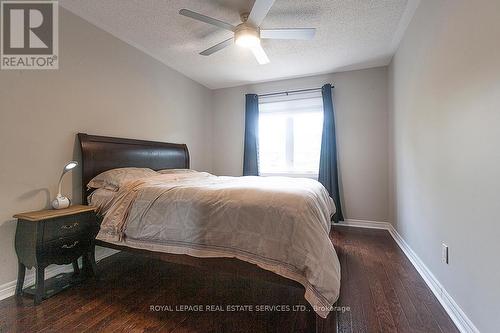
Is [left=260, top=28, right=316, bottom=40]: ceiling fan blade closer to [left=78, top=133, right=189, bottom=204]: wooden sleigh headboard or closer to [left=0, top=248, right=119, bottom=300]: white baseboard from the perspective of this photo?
[left=78, top=133, right=189, bottom=204]: wooden sleigh headboard

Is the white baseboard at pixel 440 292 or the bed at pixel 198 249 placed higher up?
the bed at pixel 198 249

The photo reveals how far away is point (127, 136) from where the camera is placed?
284 cm

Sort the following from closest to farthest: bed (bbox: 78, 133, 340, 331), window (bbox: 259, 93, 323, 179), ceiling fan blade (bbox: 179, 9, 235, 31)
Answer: bed (bbox: 78, 133, 340, 331)
ceiling fan blade (bbox: 179, 9, 235, 31)
window (bbox: 259, 93, 323, 179)

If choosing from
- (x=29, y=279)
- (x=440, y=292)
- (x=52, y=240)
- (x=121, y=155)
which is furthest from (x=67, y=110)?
(x=440, y=292)

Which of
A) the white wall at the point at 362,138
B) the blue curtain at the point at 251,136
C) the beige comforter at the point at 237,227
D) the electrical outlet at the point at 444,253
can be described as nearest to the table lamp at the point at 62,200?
the beige comforter at the point at 237,227

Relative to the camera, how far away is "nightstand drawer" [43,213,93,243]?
178 cm

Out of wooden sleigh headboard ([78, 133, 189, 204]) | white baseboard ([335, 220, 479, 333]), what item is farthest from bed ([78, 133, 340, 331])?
white baseboard ([335, 220, 479, 333])

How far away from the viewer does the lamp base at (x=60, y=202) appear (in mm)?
1986

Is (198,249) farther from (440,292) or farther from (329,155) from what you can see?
(329,155)

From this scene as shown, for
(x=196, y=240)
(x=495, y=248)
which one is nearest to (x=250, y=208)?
(x=196, y=240)

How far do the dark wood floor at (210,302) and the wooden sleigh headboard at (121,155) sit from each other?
94cm

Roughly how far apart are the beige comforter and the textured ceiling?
1705mm

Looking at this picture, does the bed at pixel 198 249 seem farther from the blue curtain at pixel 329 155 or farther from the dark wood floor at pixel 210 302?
the blue curtain at pixel 329 155

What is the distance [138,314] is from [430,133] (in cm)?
267
